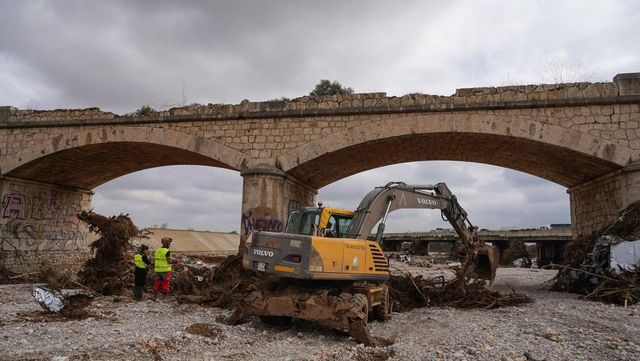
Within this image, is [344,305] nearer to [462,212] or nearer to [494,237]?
[462,212]

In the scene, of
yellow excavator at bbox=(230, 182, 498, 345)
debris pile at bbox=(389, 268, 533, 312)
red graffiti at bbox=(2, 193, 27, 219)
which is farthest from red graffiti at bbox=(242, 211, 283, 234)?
red graffiti at bbox=(2, 193, 27, 219)

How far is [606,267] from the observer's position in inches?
→ 364

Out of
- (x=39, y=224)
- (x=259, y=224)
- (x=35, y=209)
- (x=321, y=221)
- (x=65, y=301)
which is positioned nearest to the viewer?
(x=321, y=221)

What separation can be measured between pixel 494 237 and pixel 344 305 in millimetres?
28387

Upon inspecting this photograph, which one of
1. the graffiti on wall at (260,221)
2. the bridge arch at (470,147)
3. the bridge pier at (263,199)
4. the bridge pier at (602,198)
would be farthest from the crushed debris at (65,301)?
the bridge pier at (602,198)

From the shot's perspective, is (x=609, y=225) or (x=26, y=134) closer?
(x=609, y=225)

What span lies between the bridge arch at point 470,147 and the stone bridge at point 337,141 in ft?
0.09

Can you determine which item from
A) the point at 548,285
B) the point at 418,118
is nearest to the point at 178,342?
the point at 418,118

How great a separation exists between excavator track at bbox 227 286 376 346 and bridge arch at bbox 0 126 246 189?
5.75 meters

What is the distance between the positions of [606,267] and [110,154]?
1370 centimetres

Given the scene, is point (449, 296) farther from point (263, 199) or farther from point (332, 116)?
point (332, 116)

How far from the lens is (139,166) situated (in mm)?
15938

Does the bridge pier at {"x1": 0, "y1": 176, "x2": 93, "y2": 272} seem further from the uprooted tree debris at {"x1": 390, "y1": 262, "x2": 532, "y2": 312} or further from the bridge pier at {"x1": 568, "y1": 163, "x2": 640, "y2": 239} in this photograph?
the bridge pier at {"x1": 568, "y1": 163, "x2": 640, "y2": 239}

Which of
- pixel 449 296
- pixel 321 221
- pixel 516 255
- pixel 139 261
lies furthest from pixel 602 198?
pixel 516 255
